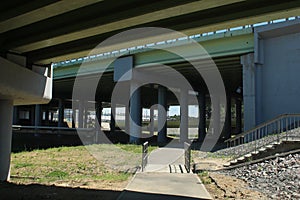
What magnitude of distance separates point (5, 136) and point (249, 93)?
1530cm

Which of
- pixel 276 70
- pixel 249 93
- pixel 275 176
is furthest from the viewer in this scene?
pixel 249 93

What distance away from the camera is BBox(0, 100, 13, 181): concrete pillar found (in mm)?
10938

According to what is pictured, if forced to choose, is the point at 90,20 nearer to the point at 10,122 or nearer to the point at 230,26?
the point at 230,26

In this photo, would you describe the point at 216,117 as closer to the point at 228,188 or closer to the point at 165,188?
the point at 228,188

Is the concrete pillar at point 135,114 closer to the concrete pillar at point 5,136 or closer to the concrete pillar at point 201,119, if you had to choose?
the concrete pillar at point 201,119

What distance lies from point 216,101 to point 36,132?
73.4 ft

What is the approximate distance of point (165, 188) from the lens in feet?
28.5

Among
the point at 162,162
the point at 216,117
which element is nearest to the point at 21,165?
the point at 162,162

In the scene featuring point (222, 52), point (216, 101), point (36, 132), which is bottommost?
point (36, 132)

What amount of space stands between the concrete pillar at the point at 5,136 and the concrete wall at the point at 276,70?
15.2m

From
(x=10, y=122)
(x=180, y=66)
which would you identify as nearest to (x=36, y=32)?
(x=10, y=122)

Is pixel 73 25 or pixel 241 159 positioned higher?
pixel 73 25

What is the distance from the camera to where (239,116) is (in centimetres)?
4900

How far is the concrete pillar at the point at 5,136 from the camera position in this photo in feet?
35.9
